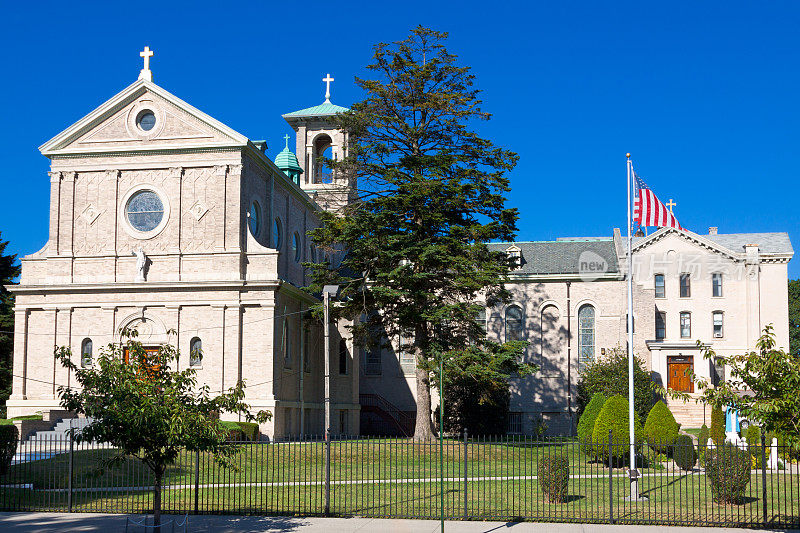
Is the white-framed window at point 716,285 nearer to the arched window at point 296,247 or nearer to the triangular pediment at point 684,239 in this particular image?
the triangular pediment at point 684,239

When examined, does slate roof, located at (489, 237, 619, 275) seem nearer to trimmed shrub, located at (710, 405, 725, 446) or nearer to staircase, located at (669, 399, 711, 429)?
staircase, located at (669, 399, 711, 429)

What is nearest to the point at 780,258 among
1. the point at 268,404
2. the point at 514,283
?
the point at 514,283

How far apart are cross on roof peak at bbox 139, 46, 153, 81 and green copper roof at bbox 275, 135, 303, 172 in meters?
14.2

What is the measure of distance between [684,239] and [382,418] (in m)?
25.7

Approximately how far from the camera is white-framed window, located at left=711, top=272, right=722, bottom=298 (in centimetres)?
6122

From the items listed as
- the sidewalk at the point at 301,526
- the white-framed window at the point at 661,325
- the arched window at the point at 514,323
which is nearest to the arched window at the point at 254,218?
the arched window at the point at 514,323

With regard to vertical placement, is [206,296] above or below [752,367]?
above

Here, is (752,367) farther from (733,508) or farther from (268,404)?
(268,404)

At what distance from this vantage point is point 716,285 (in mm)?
61344

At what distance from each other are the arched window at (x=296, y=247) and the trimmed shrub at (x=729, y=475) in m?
29.4

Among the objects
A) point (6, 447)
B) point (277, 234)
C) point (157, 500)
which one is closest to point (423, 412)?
point (277, 234)

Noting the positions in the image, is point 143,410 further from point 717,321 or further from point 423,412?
point 717,321

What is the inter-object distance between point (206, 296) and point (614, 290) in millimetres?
26910

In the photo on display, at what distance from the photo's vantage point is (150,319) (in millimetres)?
37875
